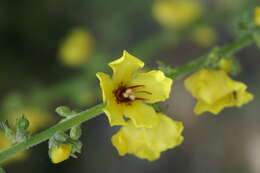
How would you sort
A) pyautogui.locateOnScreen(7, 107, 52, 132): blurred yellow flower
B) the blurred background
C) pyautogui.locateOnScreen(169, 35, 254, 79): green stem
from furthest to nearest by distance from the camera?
the blurred background → pyautogui.locateOnScreen(7, 107, 52, 132): blurred yellow flower → pyautogui.locateOnScreen(169, 35, 254, 79): green stem

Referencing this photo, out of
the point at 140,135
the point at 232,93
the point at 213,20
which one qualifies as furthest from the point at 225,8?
the point at 140,135

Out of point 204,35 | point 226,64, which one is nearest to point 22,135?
point 226,64

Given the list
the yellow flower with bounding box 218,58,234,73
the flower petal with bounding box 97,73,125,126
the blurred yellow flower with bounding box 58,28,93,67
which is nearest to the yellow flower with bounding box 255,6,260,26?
the yellow flower with bounding box 218,58,234,73

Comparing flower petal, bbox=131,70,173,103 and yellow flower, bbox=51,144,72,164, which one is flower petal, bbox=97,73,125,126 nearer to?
flower petal, bbox=131,70,173,103

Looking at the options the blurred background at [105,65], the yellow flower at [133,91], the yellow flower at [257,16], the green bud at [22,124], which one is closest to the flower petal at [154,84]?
the yellow flower at [133,91]

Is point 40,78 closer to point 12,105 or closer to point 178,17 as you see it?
point 12,105

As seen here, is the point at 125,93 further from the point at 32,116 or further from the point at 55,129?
the point at 32,116
